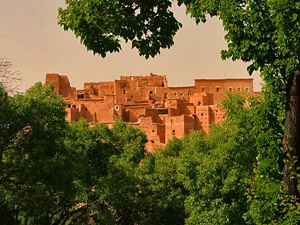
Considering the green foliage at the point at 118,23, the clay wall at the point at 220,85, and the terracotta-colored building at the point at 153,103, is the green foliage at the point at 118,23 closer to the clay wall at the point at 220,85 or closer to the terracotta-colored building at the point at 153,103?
the terracotta-colored building at the point at 153,103

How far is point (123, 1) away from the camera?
855 cm

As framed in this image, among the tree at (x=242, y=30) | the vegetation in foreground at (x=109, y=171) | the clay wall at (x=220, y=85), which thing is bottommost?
the vegetation in foreground at (x=109, y=171)

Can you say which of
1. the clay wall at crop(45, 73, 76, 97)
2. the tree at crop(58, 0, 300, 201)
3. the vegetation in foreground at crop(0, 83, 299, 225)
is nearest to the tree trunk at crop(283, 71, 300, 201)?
the tree at crop(58, 0, 300, 201)

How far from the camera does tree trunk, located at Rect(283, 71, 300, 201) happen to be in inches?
310

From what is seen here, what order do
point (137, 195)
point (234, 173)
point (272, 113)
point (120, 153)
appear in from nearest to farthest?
1. point (272, 113)
2. point (234, 173)
3. point (137, 195)
4. point (120, 153)

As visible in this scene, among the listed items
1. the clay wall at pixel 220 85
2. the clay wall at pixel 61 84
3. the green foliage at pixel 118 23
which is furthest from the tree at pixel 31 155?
the clay wall at pixel 61 84

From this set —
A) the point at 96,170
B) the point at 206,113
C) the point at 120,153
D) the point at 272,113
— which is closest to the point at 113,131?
the point at 120,153

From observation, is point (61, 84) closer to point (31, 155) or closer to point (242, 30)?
point (31, 155)

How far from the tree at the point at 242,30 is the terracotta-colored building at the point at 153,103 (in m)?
51.8

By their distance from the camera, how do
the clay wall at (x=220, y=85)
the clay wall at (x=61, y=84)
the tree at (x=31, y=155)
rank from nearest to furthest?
the tree at (x=31, y=155), the clay wall at (x=220, y=85), the clay wall at (x=61, y=84)

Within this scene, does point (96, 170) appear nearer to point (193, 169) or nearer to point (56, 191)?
point (193, 169)

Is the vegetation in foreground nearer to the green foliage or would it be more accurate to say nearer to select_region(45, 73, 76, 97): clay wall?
the green foliage

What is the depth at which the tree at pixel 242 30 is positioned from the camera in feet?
25.4

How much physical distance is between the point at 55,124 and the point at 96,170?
25.6ft
